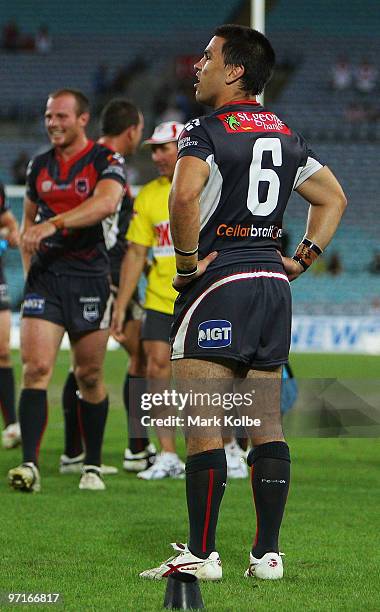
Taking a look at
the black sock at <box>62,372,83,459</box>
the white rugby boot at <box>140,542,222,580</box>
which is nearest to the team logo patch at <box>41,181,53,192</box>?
the black sock at <box>62,372,83,459</box>

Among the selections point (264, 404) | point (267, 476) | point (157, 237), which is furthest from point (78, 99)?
point (267, 476)

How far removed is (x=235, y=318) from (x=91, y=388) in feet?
9.00

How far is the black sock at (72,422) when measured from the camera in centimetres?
742

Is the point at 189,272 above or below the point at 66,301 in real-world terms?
above

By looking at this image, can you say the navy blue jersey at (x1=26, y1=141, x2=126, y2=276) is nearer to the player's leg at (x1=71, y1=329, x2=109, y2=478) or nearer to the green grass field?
the player's leg at (x1=71, y1=329, x2=109, y2=478)

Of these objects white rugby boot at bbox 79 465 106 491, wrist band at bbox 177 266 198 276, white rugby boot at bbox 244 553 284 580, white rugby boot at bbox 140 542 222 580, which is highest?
wrist band at bbox 177 266 198 276

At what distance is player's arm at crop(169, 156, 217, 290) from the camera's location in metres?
4.09

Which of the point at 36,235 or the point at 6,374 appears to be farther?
the point at 6,374

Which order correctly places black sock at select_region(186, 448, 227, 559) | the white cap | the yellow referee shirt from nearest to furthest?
1. black sock at select_region(186, 448, 227, 559)
2. the white cap
3. the yellow referee shirt

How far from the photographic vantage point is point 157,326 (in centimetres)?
739

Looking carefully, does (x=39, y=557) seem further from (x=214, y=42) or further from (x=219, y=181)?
(x=214, y=42)

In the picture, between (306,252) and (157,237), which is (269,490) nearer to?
(306,252)

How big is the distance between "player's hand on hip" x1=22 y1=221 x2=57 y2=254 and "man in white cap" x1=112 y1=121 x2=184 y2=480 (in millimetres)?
1287

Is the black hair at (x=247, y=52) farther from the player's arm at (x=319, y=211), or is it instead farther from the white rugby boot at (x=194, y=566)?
the white rugby boot at (x=194, y=566)
